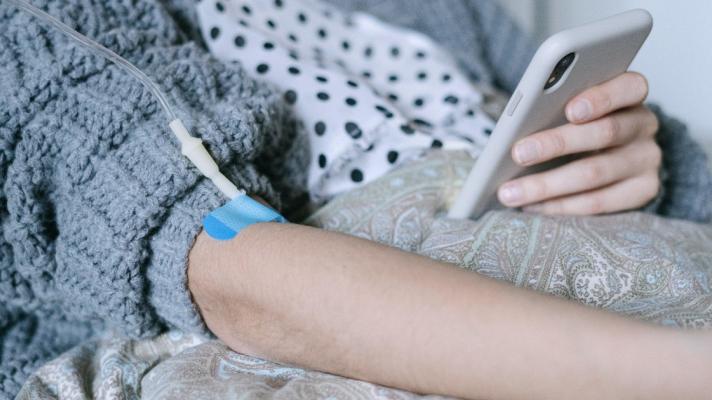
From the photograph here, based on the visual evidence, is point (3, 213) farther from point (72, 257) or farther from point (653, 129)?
point (653, 129)

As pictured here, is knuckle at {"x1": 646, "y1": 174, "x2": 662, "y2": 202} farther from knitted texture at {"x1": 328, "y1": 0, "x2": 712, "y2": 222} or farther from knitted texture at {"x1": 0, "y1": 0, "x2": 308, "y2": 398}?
knitted texture at {"x1": 0, "y1": 0, "x2": 308, "y2": 398}

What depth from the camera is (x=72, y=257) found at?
1.95ft

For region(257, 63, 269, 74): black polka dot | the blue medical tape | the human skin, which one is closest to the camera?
the human skin

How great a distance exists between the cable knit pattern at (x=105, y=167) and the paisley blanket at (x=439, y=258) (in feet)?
0.14

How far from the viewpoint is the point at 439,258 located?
2.07ft

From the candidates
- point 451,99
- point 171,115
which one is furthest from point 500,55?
point 171,115

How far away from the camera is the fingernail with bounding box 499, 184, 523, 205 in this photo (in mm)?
723

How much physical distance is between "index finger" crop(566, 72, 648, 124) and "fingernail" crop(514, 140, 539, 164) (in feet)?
0.18

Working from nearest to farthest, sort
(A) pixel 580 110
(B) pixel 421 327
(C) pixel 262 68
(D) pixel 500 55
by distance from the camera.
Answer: (B) pixel 421 327 → (A) pixel 580 110 → (C) pixel 262 68 → (D) pixel 500 55

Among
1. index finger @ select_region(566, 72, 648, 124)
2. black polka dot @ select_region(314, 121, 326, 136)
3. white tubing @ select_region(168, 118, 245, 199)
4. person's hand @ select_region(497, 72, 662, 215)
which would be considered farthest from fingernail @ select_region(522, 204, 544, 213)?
white tubing @ select_region(168, 118, 245, 199)

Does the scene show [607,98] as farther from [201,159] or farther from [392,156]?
[201,159]

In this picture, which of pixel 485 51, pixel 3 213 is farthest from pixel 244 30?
pixel 485 51

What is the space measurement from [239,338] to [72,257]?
6.4 inches

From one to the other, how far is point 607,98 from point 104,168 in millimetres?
501
